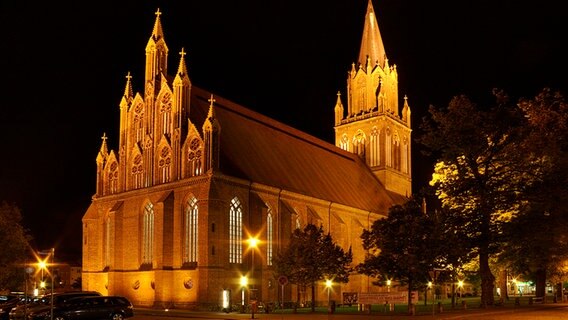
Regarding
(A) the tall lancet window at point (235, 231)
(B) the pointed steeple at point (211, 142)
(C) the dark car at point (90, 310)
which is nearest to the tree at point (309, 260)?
(A) the tall lancet window at point (235, 231)

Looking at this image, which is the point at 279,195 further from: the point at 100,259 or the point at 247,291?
the point at 100,259

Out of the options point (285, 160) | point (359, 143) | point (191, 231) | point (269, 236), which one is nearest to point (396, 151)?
point (359, 143)

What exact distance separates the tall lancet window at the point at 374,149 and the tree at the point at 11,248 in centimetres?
4635

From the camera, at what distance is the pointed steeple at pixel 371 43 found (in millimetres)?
92438

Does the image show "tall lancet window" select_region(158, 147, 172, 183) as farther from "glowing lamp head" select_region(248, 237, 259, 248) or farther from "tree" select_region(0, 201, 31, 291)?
"tree" select_region(0, 201, 31, 291)

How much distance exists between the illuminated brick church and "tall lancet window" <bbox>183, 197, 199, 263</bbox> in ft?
0.29

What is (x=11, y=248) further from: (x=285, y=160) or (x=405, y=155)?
(x=405, y=155)

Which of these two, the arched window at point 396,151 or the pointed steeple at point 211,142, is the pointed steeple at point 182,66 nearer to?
the pointed steeple at point 211,142

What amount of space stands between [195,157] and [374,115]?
40.3 m

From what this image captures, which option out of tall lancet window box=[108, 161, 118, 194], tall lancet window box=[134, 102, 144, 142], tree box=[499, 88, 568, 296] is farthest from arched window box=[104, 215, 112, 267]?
tree box=[499, 88, 568, 296]

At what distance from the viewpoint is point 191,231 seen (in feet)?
188

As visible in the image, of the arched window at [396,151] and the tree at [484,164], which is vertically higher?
the arched window at [396,151]

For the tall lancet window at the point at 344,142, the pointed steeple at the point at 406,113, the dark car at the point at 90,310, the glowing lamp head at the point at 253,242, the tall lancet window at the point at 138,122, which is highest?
the pointed steeple at the point at 406,113

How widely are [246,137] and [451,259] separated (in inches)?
1030
